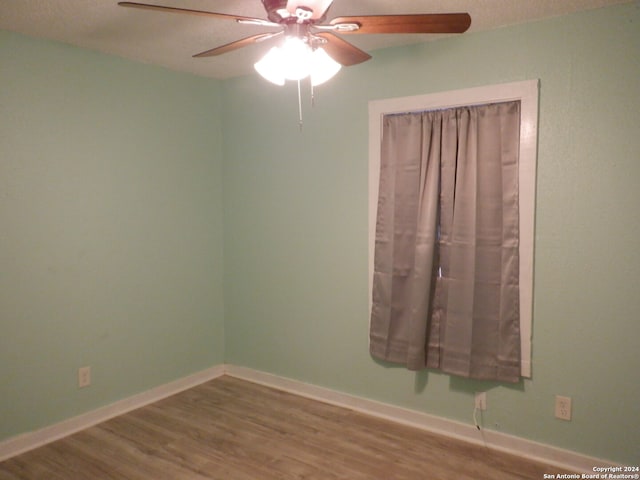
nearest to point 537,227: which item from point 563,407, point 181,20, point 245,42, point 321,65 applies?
point 563,407

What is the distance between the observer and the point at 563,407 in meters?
2.44

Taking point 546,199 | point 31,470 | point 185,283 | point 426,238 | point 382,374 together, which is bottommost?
point 31,470

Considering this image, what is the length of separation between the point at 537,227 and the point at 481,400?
1.04 m

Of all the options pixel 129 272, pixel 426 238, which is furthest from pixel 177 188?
pixel 426 238

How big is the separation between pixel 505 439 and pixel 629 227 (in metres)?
1.32

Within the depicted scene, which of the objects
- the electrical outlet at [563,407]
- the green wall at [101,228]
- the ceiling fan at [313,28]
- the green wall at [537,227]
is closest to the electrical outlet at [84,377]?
the green wall at [101,228]

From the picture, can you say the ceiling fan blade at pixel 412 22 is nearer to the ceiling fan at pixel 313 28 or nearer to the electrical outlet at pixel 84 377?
the ceiling fan at pixel 313 28

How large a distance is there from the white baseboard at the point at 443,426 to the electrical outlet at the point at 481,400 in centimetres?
13

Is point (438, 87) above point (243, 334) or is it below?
above

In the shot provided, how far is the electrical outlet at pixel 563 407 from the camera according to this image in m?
2.42

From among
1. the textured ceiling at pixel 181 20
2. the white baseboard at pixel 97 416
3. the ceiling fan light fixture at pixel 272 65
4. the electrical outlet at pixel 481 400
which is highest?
the textured ceiling at pixel 181 20

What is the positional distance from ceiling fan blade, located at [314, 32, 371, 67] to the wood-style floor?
2062 mm

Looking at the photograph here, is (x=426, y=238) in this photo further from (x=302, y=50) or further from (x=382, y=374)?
(x=302, y=50)

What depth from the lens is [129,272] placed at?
3.14 meters
